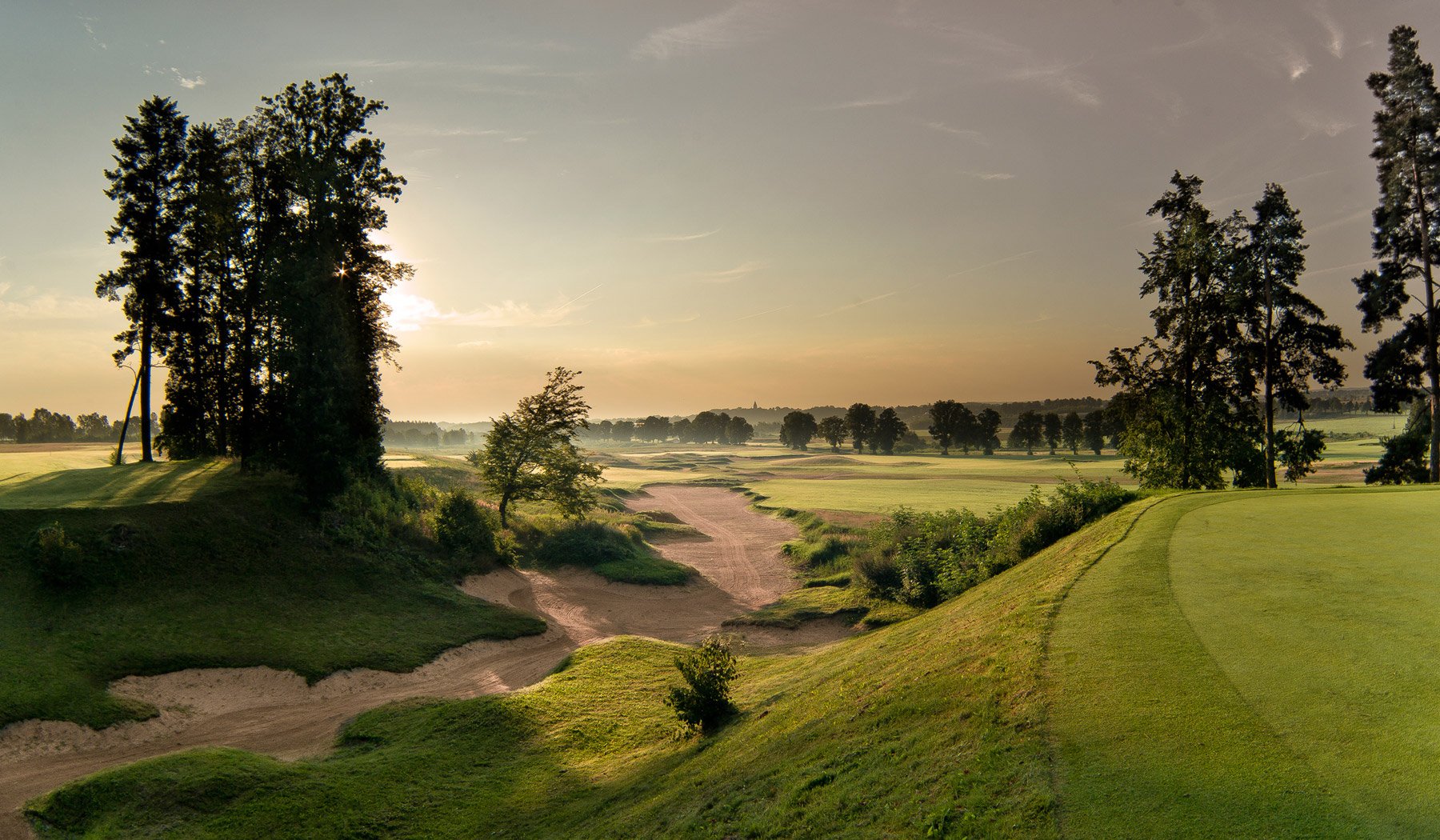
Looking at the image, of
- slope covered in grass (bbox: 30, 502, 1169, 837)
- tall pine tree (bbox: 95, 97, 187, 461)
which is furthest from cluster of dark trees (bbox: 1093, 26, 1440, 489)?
tall pine tree (bbox: 95, 97, 187, 461)

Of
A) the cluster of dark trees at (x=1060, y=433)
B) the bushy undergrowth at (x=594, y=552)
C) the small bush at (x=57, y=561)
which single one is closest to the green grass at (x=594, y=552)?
the bushy undergrowth at (x=594, y=552)

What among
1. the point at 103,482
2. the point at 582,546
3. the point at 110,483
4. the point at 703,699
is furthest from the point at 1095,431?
the point at 103,482

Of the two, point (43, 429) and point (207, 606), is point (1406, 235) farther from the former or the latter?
point (43, 429)

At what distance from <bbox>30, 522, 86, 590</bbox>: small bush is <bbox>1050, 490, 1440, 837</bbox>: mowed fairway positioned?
83.7 ft

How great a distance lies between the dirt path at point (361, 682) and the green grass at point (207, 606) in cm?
53

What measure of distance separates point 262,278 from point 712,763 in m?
31.6

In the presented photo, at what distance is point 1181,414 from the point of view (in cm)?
3028

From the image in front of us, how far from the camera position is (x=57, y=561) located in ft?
61.0

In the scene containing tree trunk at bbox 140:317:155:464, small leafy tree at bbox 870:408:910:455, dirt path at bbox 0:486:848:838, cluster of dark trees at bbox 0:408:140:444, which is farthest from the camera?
small leafy tree at bbox 870:408:910:455

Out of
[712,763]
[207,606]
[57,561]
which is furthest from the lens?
[207,606]

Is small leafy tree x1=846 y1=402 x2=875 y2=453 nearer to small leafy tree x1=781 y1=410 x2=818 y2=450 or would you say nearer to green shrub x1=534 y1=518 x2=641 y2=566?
small leafy tree x1=781 y1=410 x2=818 y2=450

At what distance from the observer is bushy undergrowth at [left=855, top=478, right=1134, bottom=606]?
1936 cm

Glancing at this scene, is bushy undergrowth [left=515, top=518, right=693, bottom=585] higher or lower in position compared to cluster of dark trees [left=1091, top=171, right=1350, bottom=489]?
lower

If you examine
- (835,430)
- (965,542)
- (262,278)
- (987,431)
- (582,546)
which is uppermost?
(262,278)
